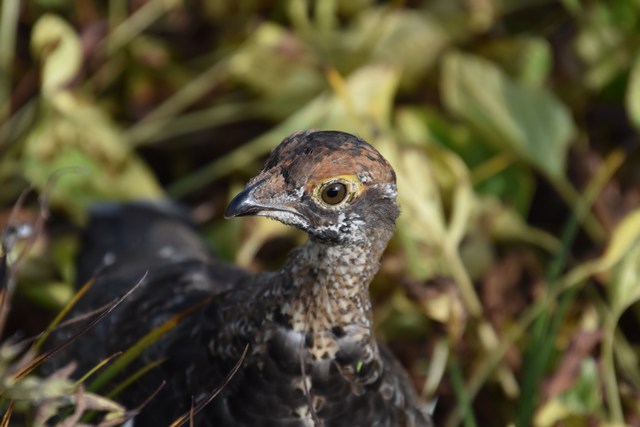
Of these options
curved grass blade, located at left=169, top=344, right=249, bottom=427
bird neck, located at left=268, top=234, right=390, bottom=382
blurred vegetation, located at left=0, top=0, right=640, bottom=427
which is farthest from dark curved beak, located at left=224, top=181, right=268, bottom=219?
blurred vegetation, located at left=0, top=0, right=640, bottom=427

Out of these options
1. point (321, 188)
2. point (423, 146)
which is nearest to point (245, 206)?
point (321, 188)

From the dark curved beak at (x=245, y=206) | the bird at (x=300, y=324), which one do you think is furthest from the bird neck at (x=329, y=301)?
the dark curved beak at (x=245, y=206)

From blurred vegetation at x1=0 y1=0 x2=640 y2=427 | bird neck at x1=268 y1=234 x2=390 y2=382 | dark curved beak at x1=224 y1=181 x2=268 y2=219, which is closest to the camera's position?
dark curved beak at x1=224 y1=181 x2=268 y2=219

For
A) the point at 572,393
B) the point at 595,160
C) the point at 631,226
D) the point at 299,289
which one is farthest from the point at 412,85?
the point at 299,289

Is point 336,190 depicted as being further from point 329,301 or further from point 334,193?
point 329,301

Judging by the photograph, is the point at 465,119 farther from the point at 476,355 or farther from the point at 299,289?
the point at 299,289

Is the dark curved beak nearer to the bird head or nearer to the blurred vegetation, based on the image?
the bird head

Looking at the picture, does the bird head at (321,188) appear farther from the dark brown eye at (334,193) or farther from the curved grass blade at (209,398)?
the curved grass blade at (209,398)
